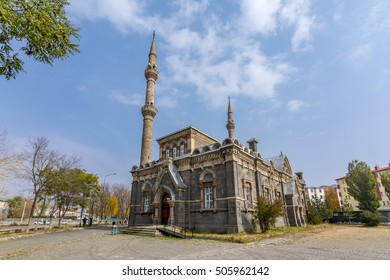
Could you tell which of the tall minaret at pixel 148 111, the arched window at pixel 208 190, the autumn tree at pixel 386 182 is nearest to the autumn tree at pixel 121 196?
the tall minaret at pixel 148 111

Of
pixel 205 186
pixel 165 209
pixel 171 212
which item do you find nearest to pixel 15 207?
pixel 165 209

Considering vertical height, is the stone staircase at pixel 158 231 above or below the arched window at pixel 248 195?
below

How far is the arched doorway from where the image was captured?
22438 millimetres

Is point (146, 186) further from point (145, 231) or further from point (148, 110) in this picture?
point (148, 110)

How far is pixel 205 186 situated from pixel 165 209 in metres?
5.25

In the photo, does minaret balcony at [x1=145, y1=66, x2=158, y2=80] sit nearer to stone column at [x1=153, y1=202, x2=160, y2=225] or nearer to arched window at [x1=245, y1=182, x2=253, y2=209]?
stone column at [x1=153, y1=202, x2=160, y2=225]

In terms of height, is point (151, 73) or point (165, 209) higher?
point (151, 73)

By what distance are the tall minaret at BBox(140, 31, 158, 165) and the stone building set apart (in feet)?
0.51

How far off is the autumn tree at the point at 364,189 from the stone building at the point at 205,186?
12628 mm

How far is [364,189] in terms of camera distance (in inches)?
1380

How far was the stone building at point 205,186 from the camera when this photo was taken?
63.9ft

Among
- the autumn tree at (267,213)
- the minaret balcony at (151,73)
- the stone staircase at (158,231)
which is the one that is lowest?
the stone staircase at (158,231)

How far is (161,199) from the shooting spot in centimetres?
2302

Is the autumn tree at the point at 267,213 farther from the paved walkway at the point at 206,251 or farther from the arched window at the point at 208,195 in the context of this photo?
the paved walkway at the point at 206,251
